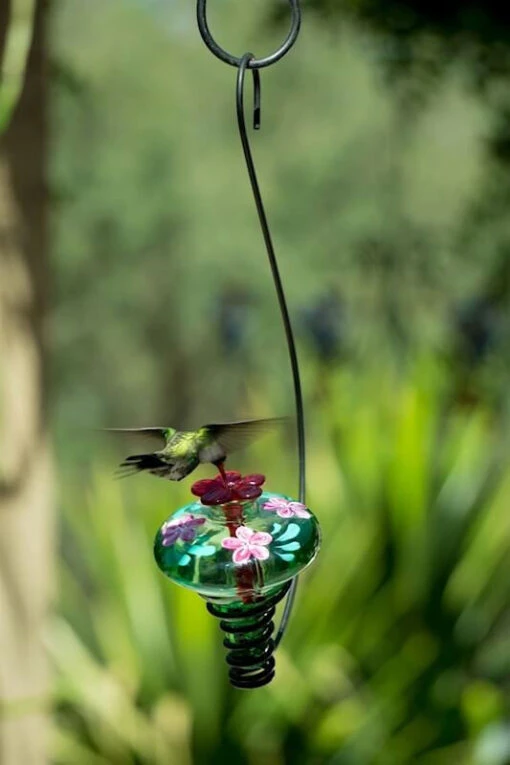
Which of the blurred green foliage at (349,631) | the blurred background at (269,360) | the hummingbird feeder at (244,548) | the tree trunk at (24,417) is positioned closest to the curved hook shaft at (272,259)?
the hummingbird feeder at (244,548)

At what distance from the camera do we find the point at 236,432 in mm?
786

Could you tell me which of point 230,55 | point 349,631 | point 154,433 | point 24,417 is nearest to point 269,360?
point 349,631

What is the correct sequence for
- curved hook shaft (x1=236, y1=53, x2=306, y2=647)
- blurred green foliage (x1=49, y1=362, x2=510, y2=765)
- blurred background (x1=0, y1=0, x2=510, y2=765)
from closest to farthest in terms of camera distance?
curved hook shaft (x1=236, y1=53, x2=306, y2=647)
blurred background (x1=0, y1=0, x2=510, y2=765)
blurred green foliage (x1=49, y1=362, x2=510, y2=765)

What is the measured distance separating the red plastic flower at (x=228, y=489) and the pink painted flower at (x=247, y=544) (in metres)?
0.02

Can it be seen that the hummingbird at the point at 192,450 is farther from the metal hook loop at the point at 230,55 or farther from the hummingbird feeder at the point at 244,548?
the metal hook loop at the point at 230,55

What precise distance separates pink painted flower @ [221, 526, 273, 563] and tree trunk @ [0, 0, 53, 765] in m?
0.91

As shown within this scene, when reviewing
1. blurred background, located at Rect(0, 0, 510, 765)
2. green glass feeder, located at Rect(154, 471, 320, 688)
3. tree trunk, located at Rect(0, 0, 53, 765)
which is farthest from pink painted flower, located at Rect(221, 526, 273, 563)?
tree trunk, located at Rect(0, 0, 53, 765)

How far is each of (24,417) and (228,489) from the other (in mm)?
916

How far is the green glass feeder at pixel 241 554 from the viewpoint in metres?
0.74

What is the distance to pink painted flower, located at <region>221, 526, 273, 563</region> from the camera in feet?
2.43

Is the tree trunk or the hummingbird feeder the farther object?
the tree trunk

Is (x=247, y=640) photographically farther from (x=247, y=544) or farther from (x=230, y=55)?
(x=230, y=55)

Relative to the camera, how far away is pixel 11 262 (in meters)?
1.58

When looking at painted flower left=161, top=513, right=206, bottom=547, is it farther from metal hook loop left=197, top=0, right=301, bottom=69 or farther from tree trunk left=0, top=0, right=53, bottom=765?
tree trunk left=0, top=0, right=53, bottom=765
